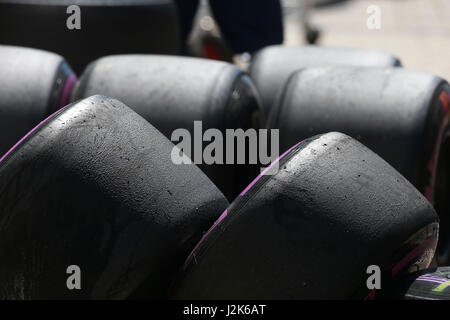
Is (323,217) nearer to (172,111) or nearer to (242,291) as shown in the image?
(242,291)

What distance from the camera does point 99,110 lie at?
1237mm

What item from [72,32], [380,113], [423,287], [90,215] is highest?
[72,32]

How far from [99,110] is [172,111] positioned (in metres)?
0.43

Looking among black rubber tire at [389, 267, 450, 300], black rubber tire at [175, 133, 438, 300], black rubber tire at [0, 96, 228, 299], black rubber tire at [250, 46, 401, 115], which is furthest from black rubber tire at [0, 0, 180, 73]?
black rubber tire at [389, 267, 450, 300]

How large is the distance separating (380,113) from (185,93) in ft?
1.44

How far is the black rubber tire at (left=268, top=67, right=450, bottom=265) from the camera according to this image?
161 centimetres

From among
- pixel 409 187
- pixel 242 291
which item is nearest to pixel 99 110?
pixel 242 291

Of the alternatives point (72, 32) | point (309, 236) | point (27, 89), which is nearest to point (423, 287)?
point (309, 236)

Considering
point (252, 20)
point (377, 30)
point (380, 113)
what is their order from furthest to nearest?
1. point (377, 30)
2. point (252, 20)
3. point (380, 113)

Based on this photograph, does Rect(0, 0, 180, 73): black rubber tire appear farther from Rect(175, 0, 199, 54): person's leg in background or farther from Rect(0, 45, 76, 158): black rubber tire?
Rect(175, 0, 199, 54): person's leg in background

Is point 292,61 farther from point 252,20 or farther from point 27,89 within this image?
point 252,20

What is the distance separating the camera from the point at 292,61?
211cm

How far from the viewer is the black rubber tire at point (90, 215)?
1137 millimetres

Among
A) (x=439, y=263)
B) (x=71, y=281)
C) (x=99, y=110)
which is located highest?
(x=99, y=110)
